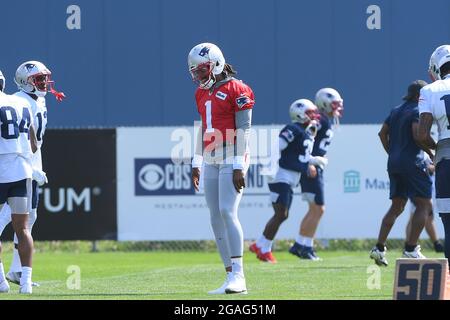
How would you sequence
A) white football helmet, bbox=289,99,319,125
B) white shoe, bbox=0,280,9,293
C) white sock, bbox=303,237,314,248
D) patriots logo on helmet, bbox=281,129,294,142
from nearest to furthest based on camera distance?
white shoe, bbox=0,280,9,293 < patriots logo on helmet, bbox=281,129,294,142 < white football helmet, bbox=289,99,319,125 < white sock, bbox=303,237,314,248

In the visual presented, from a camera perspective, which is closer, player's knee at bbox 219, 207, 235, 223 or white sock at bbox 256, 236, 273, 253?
player's knee at bbox 219, 207, 235, 223

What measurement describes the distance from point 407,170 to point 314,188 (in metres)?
3.46

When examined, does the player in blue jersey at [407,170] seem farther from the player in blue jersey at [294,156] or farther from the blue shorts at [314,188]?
the blue shorts at [314,188]

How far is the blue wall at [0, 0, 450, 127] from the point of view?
21.2m

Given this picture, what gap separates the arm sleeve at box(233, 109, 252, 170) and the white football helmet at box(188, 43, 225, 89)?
408 mm

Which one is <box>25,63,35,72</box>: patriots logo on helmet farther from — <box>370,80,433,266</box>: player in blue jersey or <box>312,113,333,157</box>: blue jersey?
<box>312,113,333,157</box>: blue jersey

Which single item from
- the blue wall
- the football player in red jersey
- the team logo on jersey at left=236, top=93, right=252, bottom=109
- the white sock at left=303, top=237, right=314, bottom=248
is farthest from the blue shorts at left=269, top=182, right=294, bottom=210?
the team logo on jersey at left=236, top=93, right=252, bottom=109

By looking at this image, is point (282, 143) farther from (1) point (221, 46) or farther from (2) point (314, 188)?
(1) point (221, 46)

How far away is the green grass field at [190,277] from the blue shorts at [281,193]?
2.88 feet

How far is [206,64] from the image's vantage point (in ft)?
34.0

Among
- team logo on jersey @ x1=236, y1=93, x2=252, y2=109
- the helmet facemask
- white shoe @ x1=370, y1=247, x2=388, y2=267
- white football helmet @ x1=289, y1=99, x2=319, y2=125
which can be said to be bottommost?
white shoe @ x1=370, y1=247, x2=388, y2=267

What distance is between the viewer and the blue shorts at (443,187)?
956 cm

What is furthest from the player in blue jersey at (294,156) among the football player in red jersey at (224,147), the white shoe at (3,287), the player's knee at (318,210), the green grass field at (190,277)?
the football player in red jersey at (224,147)

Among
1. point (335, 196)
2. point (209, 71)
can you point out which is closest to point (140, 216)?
point (335, 196)
